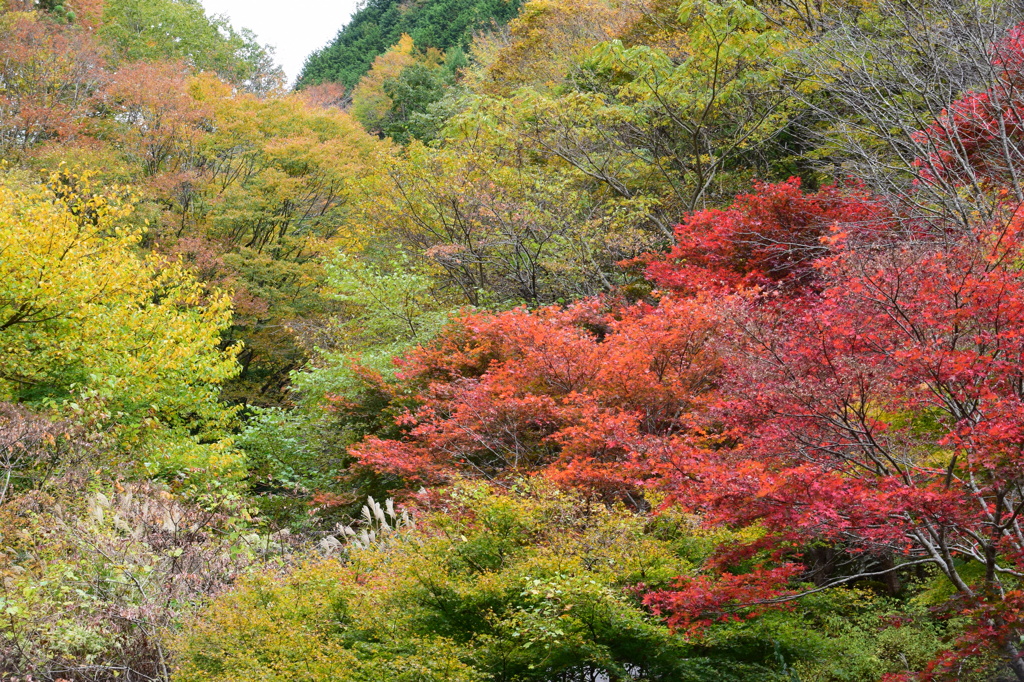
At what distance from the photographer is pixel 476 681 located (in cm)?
462

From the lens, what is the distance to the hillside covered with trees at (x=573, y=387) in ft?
15.7

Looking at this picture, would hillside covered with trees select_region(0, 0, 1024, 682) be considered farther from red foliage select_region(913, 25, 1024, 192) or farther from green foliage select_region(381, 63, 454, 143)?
green foliage select_region(381, 63, 454, 143)

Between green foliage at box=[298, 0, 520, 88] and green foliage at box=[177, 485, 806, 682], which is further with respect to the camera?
green foliage at box=[298, 0, 520, 88]

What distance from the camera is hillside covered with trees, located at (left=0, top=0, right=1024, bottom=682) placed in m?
4.79

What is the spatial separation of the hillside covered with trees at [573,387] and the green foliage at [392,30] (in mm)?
17016

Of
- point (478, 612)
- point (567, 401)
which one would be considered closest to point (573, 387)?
point (567, 401)

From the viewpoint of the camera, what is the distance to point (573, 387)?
8430mm

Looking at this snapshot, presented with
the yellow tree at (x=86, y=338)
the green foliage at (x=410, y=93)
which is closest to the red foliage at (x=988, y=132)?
the yellow tree at (x=86, y=338)

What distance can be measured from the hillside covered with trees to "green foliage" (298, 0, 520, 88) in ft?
55.8

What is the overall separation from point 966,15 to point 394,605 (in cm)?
945

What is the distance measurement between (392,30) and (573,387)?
126ft

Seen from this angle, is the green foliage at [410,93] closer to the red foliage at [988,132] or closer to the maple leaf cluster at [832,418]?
the red foliage at [988,132]

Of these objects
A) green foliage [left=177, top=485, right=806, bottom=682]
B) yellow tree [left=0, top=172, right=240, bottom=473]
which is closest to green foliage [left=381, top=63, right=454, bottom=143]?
yellow tree [left=0, top=172, right=240, bottom=473]

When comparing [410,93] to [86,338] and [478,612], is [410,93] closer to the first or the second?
[86,338]
